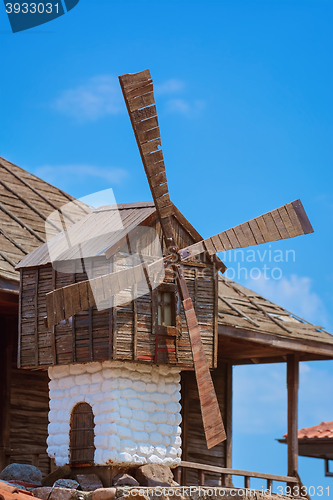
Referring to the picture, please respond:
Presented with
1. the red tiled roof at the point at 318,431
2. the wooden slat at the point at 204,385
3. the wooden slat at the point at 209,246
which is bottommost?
the red tiled roof at the point at 318,431

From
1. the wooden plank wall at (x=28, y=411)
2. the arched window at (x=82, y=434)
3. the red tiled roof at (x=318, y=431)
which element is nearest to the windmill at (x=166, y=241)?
the arched window at (x=82, y=434)

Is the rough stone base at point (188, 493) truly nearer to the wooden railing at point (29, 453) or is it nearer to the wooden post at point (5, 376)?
the wooden railing at point (29, 453)

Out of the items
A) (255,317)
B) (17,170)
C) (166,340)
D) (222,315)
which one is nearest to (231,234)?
(166,340)

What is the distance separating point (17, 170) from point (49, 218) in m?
2.51

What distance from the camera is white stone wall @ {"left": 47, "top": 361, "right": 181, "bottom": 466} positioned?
10.5 m

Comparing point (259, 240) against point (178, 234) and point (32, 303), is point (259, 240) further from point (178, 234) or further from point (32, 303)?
point (32, 303)

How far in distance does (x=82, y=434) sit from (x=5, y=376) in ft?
8.22

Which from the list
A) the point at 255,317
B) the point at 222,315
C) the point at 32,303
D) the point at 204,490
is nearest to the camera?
the point at 204,490

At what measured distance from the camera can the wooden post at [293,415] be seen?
14.3 m

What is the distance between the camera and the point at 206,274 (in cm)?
1179

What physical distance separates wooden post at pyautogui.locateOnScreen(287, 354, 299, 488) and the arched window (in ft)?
15.3

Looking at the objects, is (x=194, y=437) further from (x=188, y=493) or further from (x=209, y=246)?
(x=209, y=246)

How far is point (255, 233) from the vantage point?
11.4 meters

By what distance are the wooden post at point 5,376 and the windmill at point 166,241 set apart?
10.3 ft
